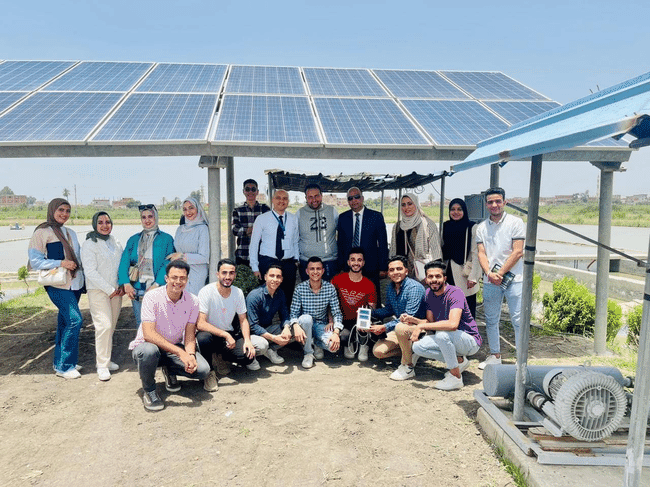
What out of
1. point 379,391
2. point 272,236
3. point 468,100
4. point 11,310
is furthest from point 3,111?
point 468,100

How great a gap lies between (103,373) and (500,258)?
474 cm

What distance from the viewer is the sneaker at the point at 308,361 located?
215 inches

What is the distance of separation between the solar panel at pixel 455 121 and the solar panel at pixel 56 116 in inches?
171

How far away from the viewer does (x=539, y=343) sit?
6.81 m

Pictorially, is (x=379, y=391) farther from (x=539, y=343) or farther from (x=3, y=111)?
(x=3, y=111)

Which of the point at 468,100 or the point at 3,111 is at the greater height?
the point at 468,100

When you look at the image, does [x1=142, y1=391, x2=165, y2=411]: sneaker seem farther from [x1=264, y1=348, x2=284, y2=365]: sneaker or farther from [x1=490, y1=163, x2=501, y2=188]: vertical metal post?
[x1=490, y1=163, x2=501, y2=188]: vertical metal post

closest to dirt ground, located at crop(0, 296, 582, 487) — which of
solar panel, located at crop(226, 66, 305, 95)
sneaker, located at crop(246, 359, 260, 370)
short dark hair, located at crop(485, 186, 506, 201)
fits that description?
sneaker, located at crop(246, 359, 260, 370)

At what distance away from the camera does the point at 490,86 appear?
8789 millimetres

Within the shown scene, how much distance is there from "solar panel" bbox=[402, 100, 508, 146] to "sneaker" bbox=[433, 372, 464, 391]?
2797mm

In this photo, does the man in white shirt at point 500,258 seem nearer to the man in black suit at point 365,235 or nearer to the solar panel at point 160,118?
the man in black suit at point 365,235

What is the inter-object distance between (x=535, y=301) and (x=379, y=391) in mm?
5860

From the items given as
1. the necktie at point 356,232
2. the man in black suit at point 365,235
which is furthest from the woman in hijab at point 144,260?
the necktie at point 356,232

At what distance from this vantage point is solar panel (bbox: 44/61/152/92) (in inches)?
286
